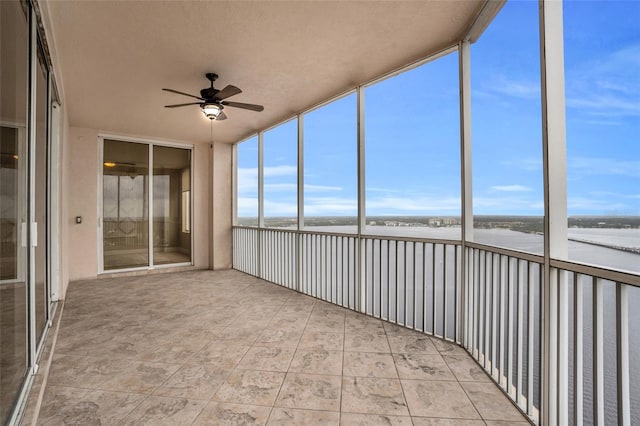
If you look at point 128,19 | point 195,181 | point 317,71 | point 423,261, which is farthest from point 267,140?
point 423,261

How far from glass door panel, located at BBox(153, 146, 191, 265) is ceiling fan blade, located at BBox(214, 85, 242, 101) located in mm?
3359

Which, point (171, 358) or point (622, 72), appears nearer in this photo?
point (622, 72)

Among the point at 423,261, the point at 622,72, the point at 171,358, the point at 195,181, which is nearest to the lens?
the point at 622,72

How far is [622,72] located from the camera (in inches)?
48.6

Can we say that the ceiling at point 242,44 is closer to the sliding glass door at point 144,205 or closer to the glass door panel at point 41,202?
the glass door panel at point 41,202

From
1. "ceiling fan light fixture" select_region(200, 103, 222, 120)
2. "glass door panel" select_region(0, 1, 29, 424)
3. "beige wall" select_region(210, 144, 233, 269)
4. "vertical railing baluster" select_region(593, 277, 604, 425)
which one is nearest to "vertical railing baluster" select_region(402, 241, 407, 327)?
"vertical railing baluster" select_region(593, 277, 604, 425)

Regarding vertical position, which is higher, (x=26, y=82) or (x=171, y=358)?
(x=26, y=82)

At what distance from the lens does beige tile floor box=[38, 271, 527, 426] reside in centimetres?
170

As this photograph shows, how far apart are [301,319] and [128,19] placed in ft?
9.98

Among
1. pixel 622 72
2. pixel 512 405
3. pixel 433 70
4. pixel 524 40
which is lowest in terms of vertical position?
pixel 512 405

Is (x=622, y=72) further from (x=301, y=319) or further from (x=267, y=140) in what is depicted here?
(x=267, y=140)

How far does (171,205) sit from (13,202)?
4572 millimetres

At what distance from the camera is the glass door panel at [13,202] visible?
1431 millimetres

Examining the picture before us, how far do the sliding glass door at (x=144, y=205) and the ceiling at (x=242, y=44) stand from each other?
1.63 metres
